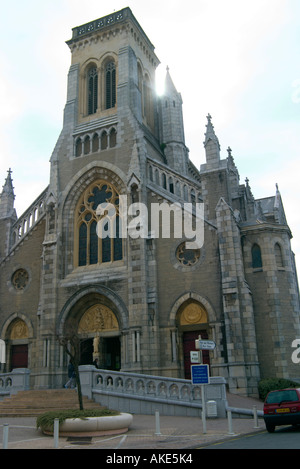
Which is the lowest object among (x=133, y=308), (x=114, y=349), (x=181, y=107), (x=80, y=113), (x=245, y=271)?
(x=114, y=349)

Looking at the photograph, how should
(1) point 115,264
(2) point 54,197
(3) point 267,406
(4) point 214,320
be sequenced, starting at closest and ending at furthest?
(3) point 267,406 < (4) point 214,320 < (1) point 115,264 < (2) point 54,197

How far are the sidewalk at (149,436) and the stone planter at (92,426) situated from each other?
219mm

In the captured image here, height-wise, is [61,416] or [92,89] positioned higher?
[92,89]

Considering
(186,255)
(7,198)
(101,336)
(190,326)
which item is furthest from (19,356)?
(186,255)

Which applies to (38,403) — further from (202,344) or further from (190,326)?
(202,344)

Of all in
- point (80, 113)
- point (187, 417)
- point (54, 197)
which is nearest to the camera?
point (187, 417)

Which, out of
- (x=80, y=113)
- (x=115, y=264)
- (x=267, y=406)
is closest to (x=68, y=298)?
(x=115, y=264)

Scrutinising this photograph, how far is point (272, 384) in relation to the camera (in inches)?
867

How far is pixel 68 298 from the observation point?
27797 millimetres

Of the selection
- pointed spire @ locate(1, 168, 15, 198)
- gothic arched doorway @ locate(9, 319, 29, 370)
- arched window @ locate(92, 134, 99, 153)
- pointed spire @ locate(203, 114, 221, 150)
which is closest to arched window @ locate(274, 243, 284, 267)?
pointed spire @ locate(203, 114, 221, 150)

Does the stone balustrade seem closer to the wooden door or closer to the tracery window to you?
the tracery window

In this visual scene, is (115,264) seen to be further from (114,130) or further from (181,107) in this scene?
(181,107)

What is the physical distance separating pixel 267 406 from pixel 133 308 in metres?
12.2

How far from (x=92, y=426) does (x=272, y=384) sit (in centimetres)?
1124
